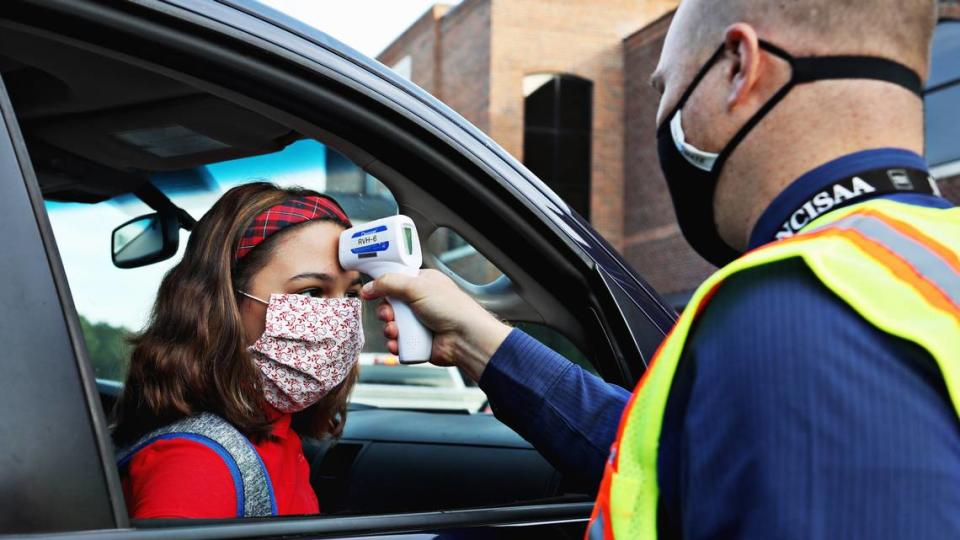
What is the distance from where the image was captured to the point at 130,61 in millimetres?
1285

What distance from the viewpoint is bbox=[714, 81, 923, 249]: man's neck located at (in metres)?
0.91

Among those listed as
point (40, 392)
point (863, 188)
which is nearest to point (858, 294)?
point (863, 188)

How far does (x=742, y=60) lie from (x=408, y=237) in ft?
2.27

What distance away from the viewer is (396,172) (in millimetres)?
1525

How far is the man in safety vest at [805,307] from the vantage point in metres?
0.67

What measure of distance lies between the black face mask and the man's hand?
421mm

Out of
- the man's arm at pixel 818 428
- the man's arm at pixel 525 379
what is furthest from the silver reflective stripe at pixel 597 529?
the man's arm at pixel 525 379

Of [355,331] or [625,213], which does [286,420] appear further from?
[625,213]

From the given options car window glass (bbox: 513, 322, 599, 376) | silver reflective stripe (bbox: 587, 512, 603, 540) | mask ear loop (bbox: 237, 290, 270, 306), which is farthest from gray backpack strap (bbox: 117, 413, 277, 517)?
silver reflective stripe (bbox: 587, 512, 603, 540)

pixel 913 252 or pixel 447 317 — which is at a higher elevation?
pixel 913 252

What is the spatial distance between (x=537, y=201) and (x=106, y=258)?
1.46 m

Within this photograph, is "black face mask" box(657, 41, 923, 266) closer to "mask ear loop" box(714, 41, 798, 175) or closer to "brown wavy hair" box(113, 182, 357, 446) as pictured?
"mask ear loop" box(714, 41, 798, 175)

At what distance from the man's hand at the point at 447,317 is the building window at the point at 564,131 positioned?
61.7ft

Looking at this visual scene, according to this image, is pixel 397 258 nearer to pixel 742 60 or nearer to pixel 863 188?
pixel 742 60
